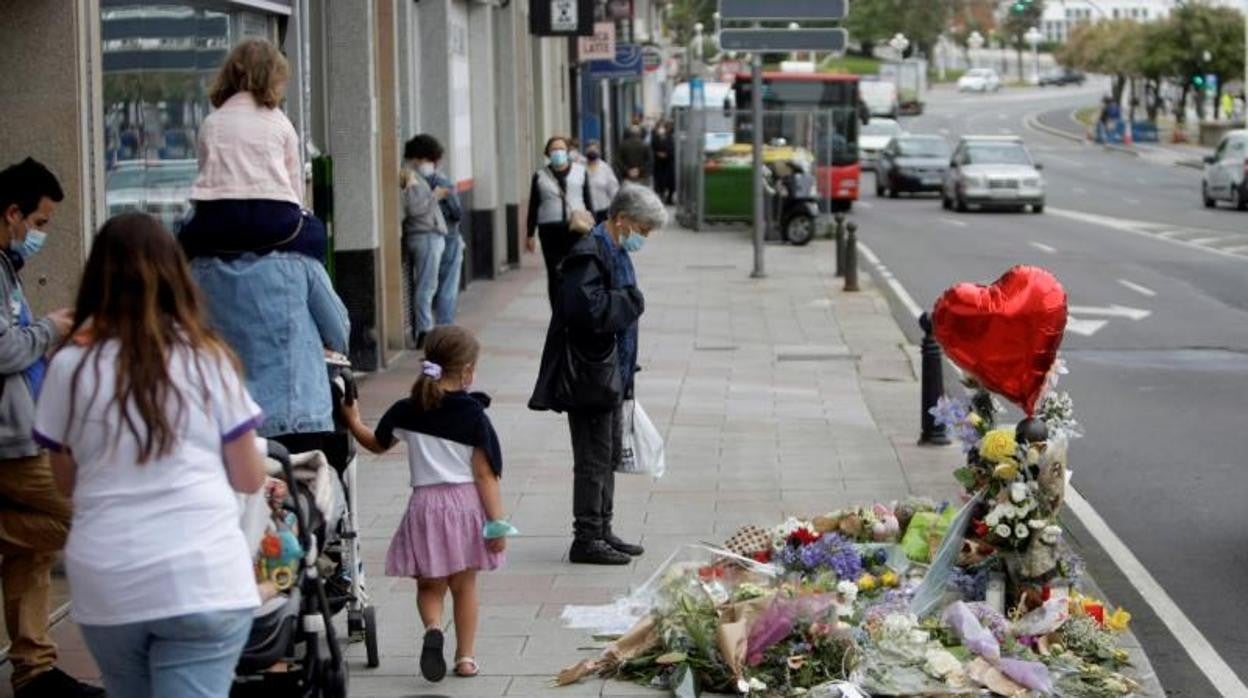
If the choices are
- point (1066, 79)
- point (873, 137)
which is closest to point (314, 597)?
point (873, 137)

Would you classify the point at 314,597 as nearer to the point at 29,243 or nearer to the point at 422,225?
the point at 29,243

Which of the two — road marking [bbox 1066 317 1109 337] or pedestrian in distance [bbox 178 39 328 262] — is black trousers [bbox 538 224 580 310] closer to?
road marking [bbox 1066 317 1109 337]

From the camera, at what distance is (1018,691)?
775 centimetres

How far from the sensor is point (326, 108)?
17797mm

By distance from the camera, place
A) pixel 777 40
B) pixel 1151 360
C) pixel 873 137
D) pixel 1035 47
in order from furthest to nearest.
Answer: pixel 1035 47 < pixel 873 137 < pixel 777 40 < pixel 1151 360

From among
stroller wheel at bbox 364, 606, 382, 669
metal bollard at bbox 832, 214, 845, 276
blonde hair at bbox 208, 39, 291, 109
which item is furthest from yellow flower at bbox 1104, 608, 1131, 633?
metal bollard at bbox 832, 214, 845, 276

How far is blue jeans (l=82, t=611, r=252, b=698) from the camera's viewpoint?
5.00 meters

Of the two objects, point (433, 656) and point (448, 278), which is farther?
point (448, 278)

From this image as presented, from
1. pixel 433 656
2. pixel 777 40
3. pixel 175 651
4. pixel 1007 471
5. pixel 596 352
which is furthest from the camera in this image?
pixel 777 40

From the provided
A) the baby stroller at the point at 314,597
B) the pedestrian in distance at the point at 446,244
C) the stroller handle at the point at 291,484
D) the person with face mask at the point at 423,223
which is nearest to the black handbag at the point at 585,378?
the baby stroller at the point at 314,597

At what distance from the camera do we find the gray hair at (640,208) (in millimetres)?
10156

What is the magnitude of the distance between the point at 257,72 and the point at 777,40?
19601 millimetres

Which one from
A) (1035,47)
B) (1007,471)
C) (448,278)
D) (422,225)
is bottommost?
(448,278)

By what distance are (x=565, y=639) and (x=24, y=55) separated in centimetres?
363
